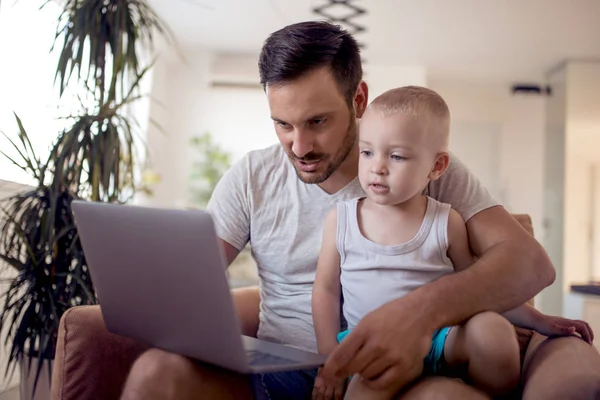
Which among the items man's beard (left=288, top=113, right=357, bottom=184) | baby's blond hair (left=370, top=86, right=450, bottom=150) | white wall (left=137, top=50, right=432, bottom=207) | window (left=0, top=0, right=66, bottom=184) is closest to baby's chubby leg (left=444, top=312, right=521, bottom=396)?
baby's blond hair (left=370, top=86, right=450, bottom=150)

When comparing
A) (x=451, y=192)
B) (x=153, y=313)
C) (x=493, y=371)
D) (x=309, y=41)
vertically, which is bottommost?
(x=493, y=371)

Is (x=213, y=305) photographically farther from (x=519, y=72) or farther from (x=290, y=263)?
(x=519, y=72)

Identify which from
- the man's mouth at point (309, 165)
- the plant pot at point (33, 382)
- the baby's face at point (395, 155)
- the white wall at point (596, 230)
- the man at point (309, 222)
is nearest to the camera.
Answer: the man at point (309, 222)

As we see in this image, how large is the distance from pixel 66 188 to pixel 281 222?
1.17 metres

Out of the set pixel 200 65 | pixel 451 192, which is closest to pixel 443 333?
pixel 451 192

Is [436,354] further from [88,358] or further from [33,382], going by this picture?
[33,382]

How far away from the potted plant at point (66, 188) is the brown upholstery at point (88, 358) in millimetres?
961

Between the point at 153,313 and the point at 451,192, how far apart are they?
2.50 ft

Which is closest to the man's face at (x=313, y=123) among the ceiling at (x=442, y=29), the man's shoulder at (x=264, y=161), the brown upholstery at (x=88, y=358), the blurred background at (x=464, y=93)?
the man's shoulder at (x=264, y=161)

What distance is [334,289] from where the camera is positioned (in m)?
1.43

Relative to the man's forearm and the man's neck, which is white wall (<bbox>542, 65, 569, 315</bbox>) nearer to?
the man's neck

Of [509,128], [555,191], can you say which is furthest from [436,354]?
[509,128]

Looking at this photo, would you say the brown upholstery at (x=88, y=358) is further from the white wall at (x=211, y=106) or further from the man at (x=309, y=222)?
the white wall at (x=211, y=106)

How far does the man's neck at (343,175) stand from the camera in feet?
5.38
